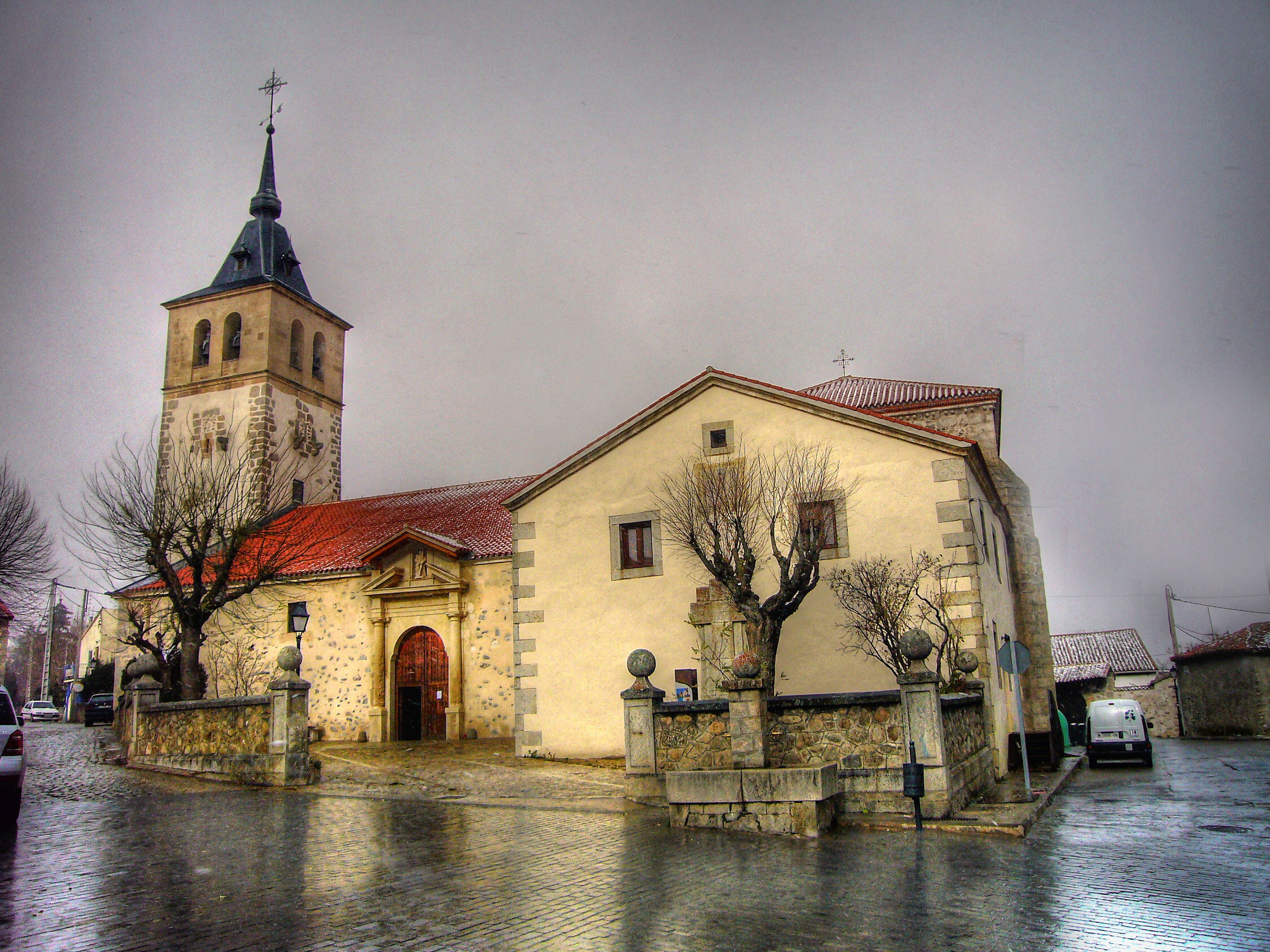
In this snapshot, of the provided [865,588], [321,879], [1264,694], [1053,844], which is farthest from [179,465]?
[1264,694]

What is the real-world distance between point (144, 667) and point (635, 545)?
12.0 meters

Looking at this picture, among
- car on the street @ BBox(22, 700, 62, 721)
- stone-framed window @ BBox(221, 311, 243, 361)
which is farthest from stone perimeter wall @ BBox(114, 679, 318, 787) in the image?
car on the street @ BBox(22, 700, 62, 721)

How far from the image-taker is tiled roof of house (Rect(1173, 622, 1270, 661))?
121 feet

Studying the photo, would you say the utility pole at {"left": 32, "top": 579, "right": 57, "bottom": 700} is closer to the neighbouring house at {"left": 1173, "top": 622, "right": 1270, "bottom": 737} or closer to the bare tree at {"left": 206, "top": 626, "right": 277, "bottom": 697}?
the bare tree at {"left": 206, "top": 626, "right": 277, "bottom": 697}

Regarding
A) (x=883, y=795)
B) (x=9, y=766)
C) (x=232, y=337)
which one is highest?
(x=232, y=337)

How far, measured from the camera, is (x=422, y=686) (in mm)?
26250

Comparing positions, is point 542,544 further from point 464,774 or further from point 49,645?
point 49,645

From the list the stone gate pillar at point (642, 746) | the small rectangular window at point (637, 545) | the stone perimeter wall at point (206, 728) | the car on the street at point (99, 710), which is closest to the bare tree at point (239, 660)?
the car on the street at point (99, 710)

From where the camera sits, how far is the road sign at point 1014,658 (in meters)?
14.2

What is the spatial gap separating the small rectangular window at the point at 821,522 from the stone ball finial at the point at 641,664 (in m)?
4.45

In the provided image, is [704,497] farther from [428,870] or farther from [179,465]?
[179,465]

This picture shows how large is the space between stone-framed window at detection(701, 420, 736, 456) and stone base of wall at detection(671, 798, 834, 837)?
9.76m

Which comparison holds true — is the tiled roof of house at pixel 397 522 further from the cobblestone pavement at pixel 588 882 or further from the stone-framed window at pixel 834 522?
the cobblestone pavement at pixel 588 882

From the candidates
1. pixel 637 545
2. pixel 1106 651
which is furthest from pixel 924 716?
pixel 1106 651
